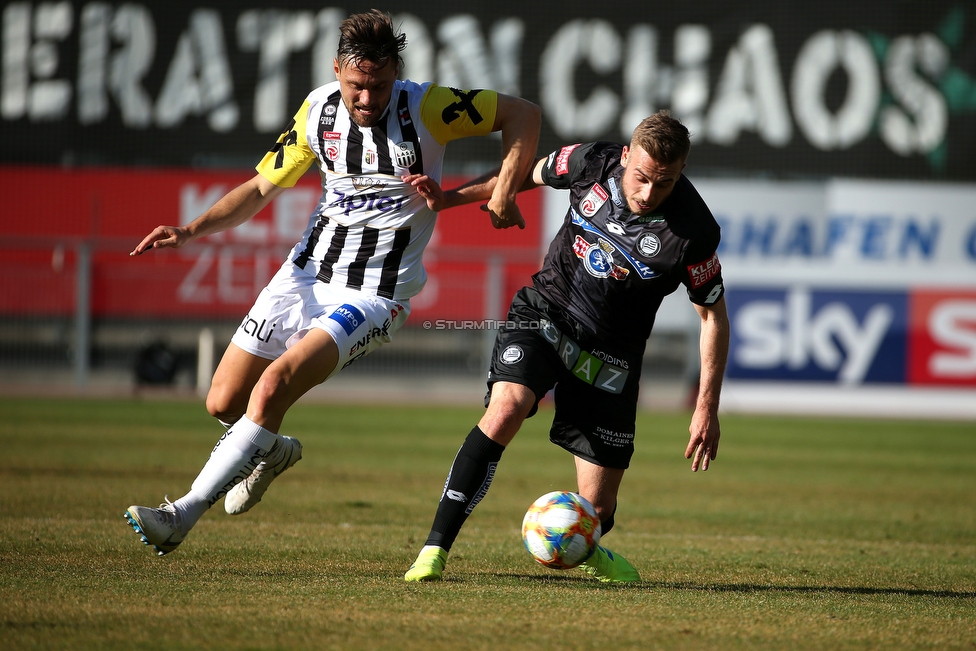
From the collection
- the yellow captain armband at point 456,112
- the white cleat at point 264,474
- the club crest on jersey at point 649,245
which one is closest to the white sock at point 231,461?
the white cleat at point 264,474

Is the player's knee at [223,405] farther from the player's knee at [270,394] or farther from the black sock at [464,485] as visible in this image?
the black sock at [464,485]

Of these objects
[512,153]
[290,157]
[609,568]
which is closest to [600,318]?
[512,153]

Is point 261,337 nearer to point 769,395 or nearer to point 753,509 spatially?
point 753,509

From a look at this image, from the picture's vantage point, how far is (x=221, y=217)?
536 centimetres

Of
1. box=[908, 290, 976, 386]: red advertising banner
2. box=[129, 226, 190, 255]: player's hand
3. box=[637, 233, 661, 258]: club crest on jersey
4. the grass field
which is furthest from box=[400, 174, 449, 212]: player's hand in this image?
box=[908, 290, 976, 386]: red advertising banner

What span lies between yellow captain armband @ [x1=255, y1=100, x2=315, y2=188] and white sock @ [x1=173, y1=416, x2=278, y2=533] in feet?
4.20

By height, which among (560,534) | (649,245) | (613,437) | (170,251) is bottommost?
(170,251)

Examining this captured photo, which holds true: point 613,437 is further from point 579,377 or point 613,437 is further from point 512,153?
point 512,153

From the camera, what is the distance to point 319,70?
66.2 ft

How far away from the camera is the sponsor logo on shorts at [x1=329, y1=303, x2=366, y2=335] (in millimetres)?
5121

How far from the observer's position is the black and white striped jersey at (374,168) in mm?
5344

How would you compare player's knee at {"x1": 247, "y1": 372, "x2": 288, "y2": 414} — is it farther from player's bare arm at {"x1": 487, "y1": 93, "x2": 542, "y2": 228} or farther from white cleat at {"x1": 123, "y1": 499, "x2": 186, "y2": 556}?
player's bare arm at {"x1": 487, "y1": 93, "x2": 542, "y2": 228}

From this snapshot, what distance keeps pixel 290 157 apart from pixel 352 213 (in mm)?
416

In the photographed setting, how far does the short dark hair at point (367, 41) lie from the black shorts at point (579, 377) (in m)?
1.31
